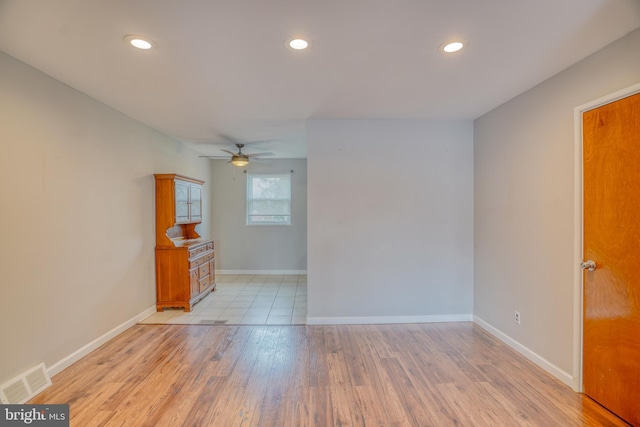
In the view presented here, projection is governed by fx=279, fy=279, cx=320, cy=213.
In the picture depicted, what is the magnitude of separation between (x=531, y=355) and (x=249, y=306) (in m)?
3.41

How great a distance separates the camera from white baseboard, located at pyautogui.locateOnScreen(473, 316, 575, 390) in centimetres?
226

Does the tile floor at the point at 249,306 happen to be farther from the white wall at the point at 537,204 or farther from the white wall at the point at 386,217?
the white wall at the point at 537,204

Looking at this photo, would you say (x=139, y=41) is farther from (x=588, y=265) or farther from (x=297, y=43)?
(x=588, y=265)

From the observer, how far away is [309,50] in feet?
6.46

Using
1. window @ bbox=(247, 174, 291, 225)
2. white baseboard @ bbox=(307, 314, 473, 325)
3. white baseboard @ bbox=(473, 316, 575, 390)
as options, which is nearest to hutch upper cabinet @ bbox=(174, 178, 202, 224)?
window @ bbox=(247, 174, 291, 225)

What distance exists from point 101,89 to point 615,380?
473cm

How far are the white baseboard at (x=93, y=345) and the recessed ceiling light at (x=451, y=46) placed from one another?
4.01 meters

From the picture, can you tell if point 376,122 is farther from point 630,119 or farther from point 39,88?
point 39,88

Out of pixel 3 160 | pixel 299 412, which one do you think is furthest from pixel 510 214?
pixel 3 160

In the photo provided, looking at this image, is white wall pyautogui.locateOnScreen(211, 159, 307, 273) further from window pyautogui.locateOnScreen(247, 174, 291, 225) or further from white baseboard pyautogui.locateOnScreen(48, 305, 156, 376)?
white baseboard pyautogui.locateOnScreen(48, 305, 156, 376)

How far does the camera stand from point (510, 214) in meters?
2.91

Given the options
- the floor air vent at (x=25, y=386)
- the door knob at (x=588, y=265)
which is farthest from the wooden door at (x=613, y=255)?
the floor air vent at (x=25, y=386)

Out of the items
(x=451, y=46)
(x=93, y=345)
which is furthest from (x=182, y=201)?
(x=451, y=46)

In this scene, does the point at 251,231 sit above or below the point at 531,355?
above
